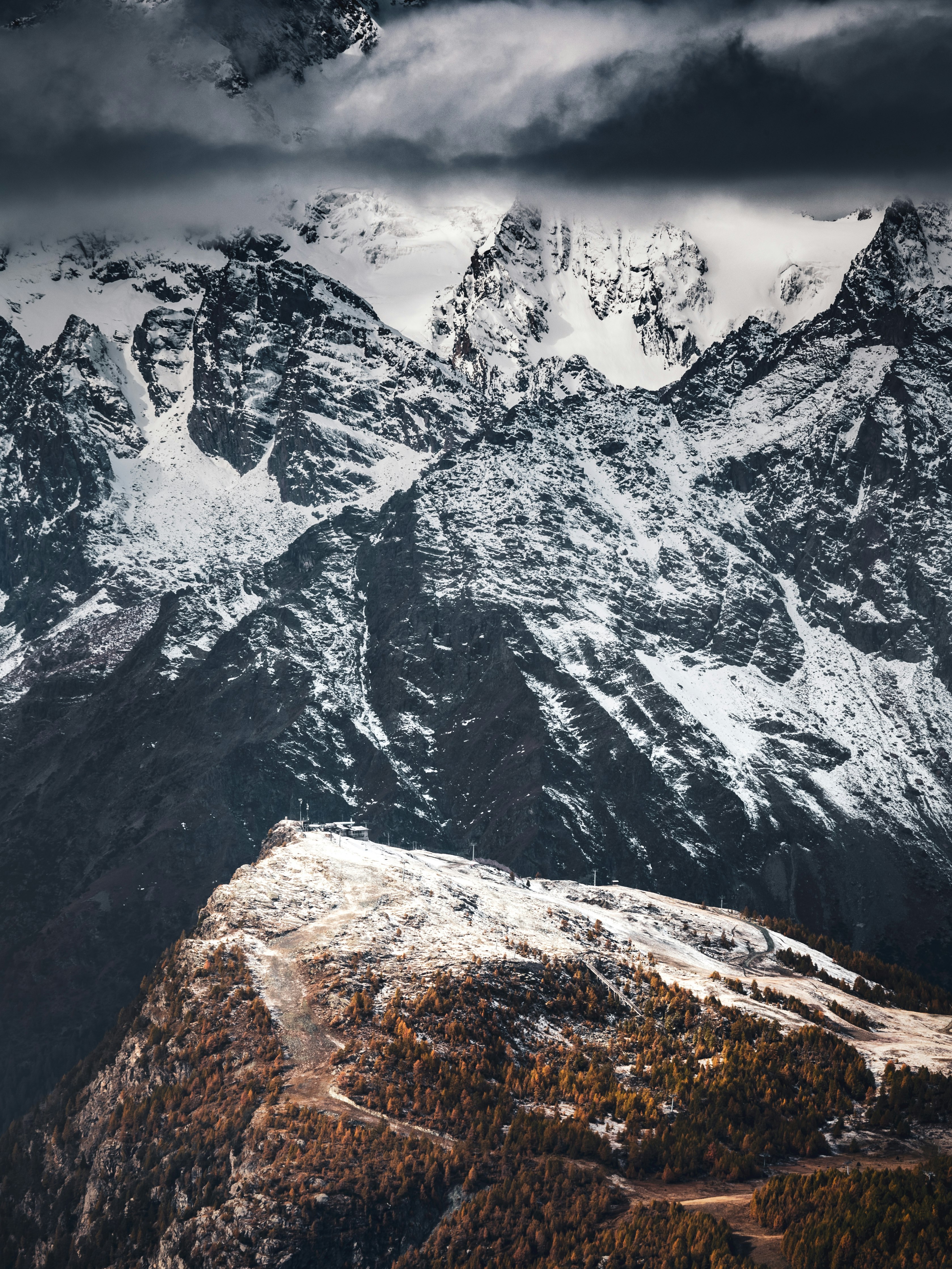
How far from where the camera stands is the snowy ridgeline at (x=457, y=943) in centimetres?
16762

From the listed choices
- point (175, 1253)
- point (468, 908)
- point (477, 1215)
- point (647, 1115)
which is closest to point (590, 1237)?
point (477, 1215)

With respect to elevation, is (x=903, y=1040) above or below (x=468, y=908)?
below

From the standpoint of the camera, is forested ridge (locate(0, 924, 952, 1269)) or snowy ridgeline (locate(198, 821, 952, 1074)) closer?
forested ridge (locate(0, 924, 952, 1269))

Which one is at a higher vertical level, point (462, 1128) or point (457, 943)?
point (457, 943)

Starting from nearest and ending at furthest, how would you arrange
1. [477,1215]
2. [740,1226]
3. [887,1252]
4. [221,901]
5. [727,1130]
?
[887,1252]
[740,1226]
[477,1215]
[727,1130]
[221,901]

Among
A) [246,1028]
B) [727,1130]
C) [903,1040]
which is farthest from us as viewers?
[903,1040]

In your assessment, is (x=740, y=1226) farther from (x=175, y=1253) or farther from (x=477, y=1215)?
(x=175, y=1253)

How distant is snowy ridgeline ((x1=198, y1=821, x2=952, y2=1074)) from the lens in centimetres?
16762

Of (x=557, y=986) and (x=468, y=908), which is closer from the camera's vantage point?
(x=557, y=986)

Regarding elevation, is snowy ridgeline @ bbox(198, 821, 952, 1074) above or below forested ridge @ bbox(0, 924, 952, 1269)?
above

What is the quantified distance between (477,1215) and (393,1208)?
727 centimetres

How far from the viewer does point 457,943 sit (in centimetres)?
17462

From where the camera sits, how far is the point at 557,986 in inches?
6585

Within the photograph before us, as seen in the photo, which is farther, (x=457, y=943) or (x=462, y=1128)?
(x=457, y=943)
